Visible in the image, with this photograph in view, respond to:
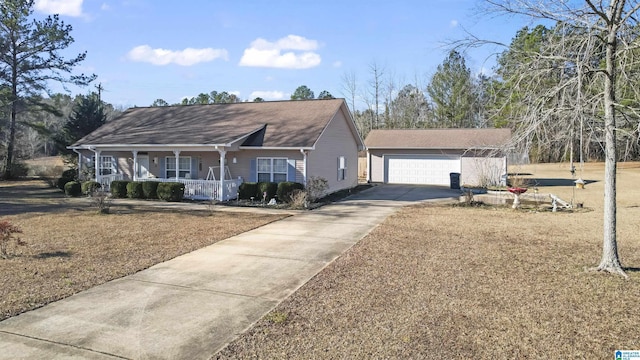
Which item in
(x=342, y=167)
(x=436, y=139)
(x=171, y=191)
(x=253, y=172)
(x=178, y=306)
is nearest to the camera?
(x=178, y=306)

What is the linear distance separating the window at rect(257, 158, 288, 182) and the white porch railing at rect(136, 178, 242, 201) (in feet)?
3.76

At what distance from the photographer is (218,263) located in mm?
8164

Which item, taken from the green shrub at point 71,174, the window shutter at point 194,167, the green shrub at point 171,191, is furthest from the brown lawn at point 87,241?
the green shrub at point 71,174

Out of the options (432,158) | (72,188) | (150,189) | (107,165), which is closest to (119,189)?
(150,189)

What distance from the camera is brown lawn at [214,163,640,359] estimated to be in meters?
4.55

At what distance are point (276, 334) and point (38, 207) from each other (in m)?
15.3

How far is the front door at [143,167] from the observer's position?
21.7 metres

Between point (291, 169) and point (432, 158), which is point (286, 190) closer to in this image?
point (291, 169)

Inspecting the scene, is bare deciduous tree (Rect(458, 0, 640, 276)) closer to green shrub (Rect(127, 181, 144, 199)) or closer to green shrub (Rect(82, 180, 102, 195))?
green shrub (Rect(127, 181, 144, 199))

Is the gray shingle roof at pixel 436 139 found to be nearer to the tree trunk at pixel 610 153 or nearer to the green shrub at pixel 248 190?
the green shrub at pixel 248 190

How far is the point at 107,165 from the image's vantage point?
23.3 m

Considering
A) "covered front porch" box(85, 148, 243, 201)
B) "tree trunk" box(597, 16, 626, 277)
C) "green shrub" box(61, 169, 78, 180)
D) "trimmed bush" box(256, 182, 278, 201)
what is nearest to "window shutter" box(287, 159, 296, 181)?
"trimmed bush" box(256, 182, 278, 201)

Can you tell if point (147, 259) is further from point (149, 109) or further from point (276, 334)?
point (149, 109)

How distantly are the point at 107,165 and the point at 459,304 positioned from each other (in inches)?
889
